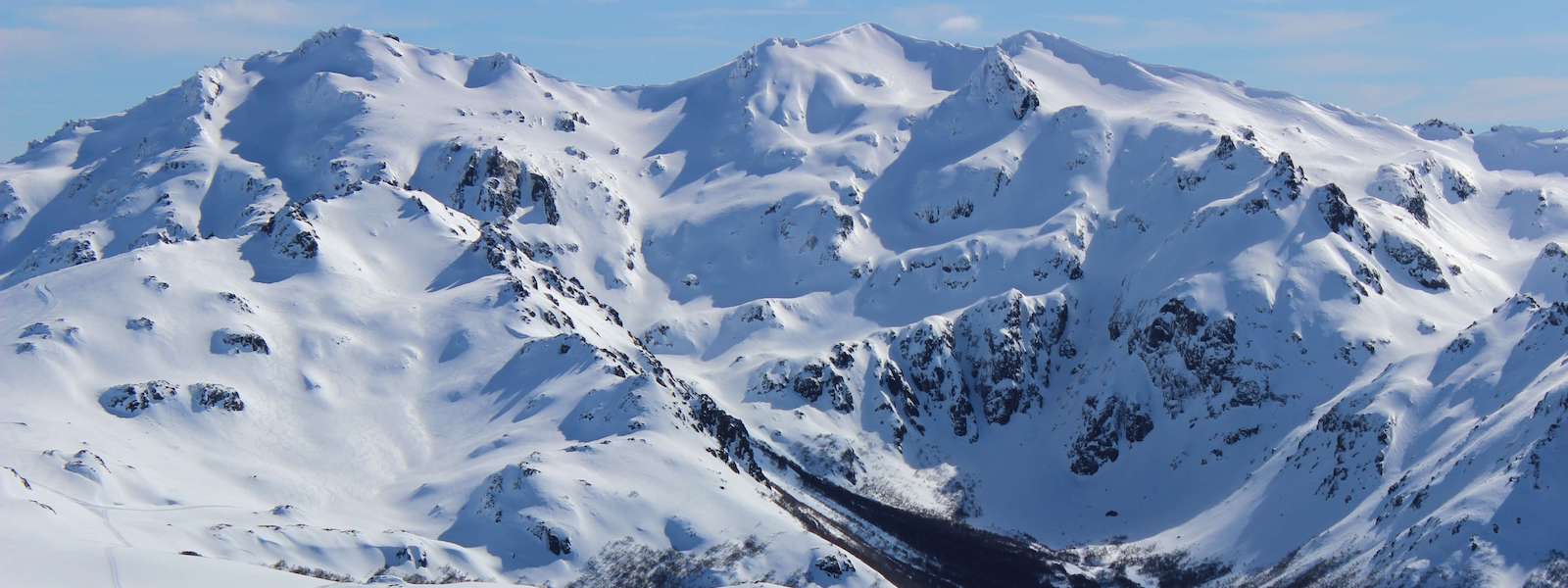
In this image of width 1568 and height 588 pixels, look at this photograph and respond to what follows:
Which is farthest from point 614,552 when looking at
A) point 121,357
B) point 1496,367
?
point 1496,367

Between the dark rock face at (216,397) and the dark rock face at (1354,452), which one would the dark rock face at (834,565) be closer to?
the dark rock face at (1354,452)

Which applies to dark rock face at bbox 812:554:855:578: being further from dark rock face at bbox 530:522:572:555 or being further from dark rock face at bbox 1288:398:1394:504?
dark rock face at bbox 1288:398:1394:504

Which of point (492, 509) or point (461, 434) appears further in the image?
point (461, 434)

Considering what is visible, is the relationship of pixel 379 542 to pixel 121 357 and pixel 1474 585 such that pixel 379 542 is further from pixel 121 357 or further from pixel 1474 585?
pixel 1474 585

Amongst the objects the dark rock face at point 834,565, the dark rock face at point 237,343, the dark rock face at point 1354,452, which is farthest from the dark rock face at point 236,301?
the dark rock face at point 1354,452

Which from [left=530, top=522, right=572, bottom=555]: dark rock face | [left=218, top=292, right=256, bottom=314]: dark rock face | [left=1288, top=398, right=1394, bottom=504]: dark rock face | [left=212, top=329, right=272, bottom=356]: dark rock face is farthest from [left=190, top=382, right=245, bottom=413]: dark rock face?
[left=1288, top=398, right=1394, bottom=504]: dark rock face

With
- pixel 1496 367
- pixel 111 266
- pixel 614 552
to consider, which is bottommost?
pixel 614 552
